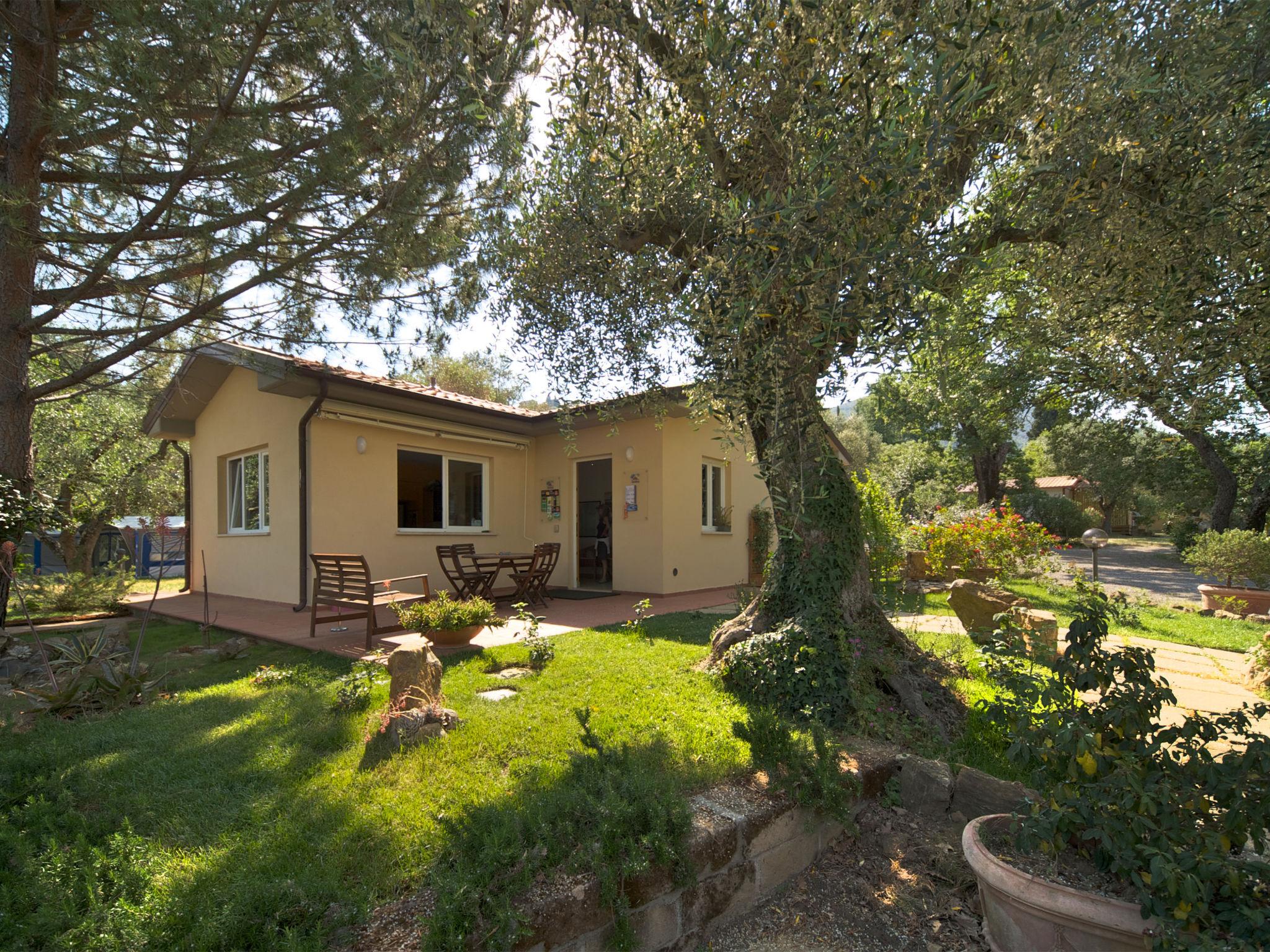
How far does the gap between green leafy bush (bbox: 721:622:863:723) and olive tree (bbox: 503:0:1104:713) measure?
179mm

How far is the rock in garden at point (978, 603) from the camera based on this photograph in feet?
20.4

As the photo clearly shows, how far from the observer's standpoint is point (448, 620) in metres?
5.68

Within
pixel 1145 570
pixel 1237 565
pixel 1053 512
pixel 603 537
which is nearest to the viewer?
pixel 1237 565

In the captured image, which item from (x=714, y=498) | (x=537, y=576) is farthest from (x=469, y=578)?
(x=714, y=498)

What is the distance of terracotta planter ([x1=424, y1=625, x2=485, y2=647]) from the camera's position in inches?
225

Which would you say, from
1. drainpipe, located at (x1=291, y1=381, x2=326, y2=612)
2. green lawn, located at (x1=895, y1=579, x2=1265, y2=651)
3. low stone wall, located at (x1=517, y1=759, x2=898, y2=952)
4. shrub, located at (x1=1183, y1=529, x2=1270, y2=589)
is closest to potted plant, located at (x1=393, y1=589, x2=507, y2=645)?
drainpipe, located at (x1=291, y1=381, x2=326, y2=612)

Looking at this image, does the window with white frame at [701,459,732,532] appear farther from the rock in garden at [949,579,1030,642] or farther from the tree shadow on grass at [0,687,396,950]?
the tree shadow on grass at [0,687,396,950]

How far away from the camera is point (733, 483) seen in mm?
11570

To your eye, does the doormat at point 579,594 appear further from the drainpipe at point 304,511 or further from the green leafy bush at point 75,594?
the green leafy bush at point 75,594

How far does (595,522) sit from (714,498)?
4163 mm

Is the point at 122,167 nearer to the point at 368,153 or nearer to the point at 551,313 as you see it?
the point at 368,153

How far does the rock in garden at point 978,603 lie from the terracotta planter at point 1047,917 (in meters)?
4.44

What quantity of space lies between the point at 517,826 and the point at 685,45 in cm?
388

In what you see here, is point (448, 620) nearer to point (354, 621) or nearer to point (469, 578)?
point (469, 578)
